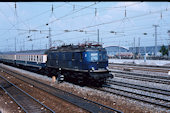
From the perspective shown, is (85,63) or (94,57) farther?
(94,57)

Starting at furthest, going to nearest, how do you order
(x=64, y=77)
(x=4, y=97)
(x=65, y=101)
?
(x=64, y=77), (x=4, y=97), (x=65, y=101)

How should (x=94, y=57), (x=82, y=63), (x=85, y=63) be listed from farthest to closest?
1. (x=94, y=57)
2. (x=82, y=63)
3. (x=85, y=63)

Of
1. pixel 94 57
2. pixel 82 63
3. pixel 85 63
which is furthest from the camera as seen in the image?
pixel 94 57

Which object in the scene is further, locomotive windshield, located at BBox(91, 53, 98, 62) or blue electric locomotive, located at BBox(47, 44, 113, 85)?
locomotive windshield, located at BBox(91, 53, 98, 62)

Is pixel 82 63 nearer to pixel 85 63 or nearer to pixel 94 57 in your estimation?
pixel 85 63

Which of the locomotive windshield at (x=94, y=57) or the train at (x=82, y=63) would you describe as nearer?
the train at (x=82, y=63)

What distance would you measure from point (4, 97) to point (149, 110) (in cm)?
1018

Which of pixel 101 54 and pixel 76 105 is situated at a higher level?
pixel 101 54

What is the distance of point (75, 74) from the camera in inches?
693

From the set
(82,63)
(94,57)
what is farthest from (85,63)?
(94,57)

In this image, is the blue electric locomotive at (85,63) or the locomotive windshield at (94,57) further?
the locomotive windshield at (94,57)

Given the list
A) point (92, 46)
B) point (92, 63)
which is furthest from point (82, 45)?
point (92, 63)

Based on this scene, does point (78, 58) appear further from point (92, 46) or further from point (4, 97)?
point (4, 97)

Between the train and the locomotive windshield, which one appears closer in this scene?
the train
